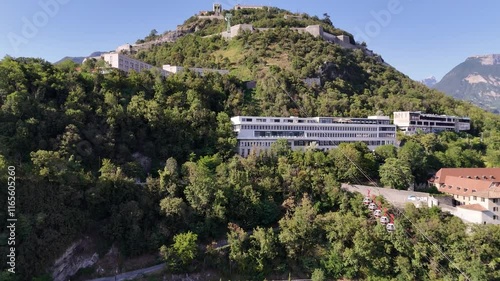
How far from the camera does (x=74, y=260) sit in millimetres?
24938

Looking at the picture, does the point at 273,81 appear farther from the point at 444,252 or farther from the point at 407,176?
the point at 444,252

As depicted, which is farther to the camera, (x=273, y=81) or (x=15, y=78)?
(x=273, y=81)

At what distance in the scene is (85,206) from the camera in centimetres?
2675

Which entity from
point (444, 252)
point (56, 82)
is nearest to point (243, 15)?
point (56, 82)

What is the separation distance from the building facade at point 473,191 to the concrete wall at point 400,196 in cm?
228

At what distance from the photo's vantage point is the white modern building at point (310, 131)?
36969 mm

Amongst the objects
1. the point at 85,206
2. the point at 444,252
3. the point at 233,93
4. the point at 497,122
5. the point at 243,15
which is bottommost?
the point at 444,252

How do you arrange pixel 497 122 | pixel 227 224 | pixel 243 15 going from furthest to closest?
pixel 243 15
pixel 497 122
pixel 227 224

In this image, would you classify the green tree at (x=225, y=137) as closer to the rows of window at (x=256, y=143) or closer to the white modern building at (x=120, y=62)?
the rows of window at (x=256, y=143)

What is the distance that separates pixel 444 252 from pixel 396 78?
41.1 meters

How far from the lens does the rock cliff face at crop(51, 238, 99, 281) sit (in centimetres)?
2387

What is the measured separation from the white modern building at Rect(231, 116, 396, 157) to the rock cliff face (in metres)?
16.0

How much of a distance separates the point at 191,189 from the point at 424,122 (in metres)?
33.9

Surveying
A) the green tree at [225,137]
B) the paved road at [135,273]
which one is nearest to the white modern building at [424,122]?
the green tree at [225,137]
